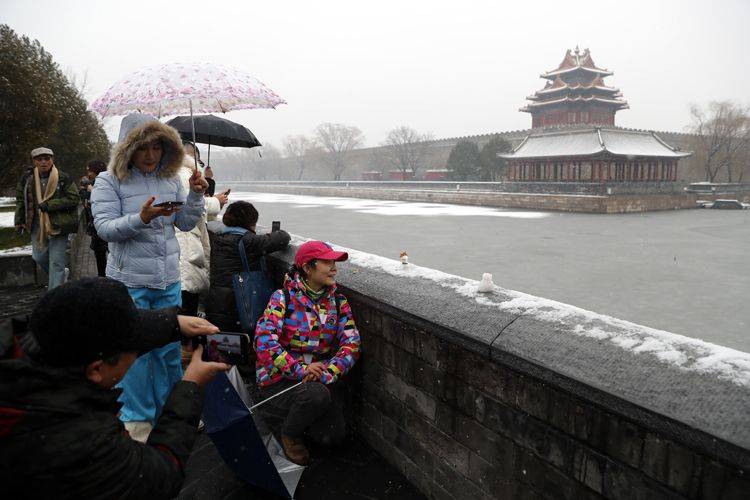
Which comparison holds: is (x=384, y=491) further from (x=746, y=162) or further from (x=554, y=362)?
(x=746, y=162)

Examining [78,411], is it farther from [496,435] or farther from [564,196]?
[564,196]

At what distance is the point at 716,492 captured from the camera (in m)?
1.19

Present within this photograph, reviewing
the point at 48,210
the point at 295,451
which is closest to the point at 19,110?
the point at 48,210

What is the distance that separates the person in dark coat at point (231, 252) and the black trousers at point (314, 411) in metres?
0.86

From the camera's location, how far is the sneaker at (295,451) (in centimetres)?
240

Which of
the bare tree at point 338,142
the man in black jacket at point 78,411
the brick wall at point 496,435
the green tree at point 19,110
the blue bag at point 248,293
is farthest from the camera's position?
the bare tree at point 338,142

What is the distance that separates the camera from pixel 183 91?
3.24 meters

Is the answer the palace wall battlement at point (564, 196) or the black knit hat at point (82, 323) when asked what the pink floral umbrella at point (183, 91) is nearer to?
the black knit hat at point (82, 323)

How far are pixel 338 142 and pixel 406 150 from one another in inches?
632

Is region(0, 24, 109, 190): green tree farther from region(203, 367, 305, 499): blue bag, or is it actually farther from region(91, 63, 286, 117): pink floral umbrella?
region(203, 367, 305, 499): blue bag

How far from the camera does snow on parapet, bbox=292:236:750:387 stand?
1387 millimetres

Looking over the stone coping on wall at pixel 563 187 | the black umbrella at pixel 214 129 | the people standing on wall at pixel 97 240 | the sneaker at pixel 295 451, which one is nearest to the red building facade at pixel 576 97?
the stone coping on wall at pixel 563 187

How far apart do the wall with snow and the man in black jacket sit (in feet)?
3.77

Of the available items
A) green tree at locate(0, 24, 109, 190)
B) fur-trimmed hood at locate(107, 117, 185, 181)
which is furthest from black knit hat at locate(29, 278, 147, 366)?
green tree at locate(0, 24, 109, 190)
